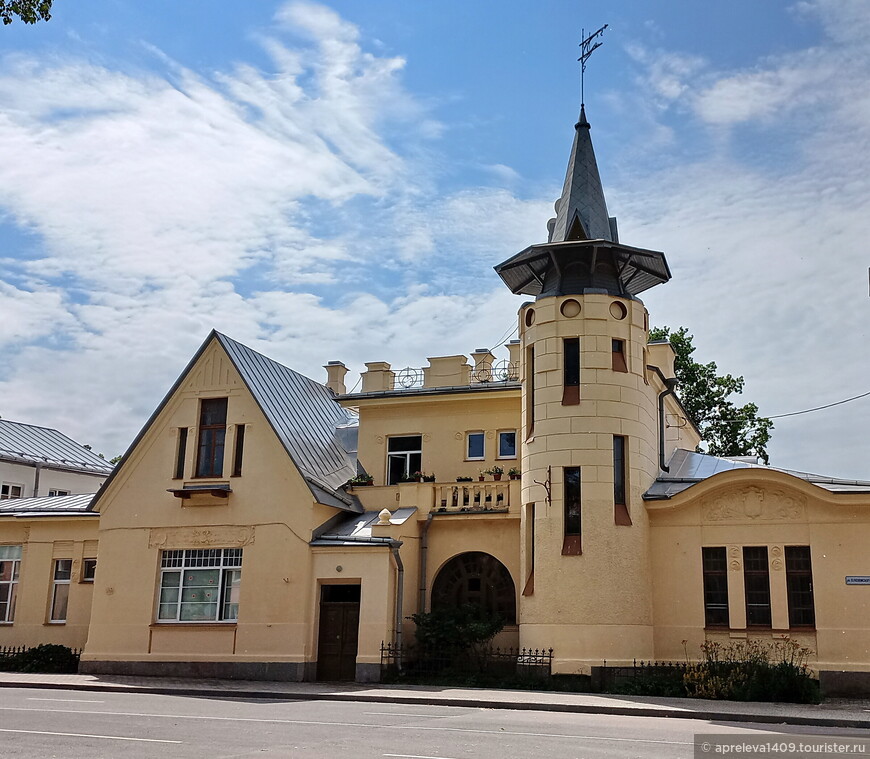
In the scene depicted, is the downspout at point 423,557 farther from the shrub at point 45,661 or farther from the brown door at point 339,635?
the shrub at point 45,661

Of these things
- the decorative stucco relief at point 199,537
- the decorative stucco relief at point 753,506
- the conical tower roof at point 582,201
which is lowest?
the decorative stucco relief at point 199,537

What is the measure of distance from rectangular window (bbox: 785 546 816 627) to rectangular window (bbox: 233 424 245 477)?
14093 mm

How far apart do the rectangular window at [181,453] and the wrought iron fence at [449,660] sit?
308 inches

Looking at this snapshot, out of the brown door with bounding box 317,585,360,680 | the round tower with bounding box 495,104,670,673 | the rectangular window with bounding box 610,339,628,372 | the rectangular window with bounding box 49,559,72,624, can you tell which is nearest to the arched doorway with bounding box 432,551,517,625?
the round tower with bounding box 495,104,670,673

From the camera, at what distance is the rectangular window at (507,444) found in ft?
90.9

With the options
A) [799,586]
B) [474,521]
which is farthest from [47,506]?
[799,586]

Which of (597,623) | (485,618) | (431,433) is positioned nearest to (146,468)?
(431,433)

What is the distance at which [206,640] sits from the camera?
25531mm

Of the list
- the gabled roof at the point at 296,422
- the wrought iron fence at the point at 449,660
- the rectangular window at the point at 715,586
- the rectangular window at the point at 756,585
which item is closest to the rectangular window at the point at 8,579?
the gabled roof at the point at 296,422

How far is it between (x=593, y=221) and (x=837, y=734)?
15120 mm

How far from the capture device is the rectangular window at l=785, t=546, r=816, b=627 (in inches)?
873

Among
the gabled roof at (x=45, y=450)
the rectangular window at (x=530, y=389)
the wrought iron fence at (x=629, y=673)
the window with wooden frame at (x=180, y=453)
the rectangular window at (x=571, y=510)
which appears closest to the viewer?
the wrought iron fence at (x=629, y=673)

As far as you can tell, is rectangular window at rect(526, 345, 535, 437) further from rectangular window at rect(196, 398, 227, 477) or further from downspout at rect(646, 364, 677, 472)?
rectangular window at rect(196, 398, 227, 477)

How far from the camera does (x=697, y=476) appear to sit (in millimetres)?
25953
